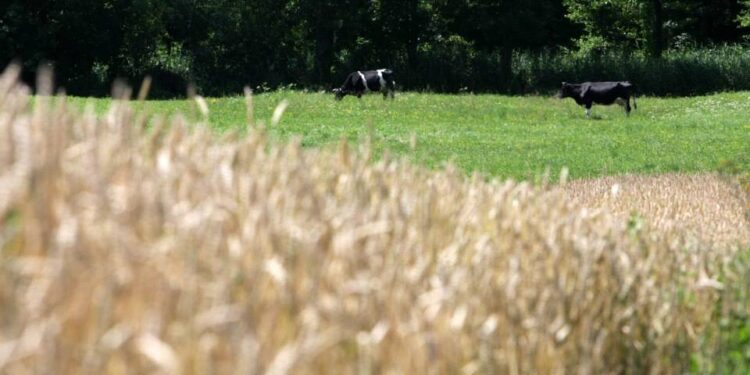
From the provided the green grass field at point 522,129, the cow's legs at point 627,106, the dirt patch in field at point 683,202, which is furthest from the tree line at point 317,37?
the dirt patch in field at point 683,202

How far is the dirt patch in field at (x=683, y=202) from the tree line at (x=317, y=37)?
135ft

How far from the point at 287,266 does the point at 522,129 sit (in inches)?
1109

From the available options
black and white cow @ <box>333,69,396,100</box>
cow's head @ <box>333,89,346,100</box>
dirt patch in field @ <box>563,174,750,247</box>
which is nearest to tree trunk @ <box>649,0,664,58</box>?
black and white cow @ <box>333,69,396,100</box>

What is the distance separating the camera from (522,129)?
31.9 m

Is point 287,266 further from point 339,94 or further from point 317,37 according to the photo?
point 317,37

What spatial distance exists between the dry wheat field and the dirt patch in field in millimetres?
4104

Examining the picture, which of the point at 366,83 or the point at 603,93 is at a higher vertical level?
the point at 366,83

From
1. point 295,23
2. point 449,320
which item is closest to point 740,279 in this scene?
point 449,320

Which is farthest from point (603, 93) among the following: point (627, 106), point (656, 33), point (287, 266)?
point (287, 266)

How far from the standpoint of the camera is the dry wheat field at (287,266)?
132 inches

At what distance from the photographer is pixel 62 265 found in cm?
328

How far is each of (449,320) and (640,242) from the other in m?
3.08

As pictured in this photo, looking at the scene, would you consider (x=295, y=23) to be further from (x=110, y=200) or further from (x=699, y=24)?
(x=110, y=200)

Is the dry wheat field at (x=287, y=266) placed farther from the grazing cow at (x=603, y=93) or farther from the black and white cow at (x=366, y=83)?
the black and white cow at (x=366, y=83)
